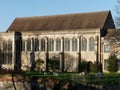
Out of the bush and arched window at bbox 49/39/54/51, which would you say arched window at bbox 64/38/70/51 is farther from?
the bush

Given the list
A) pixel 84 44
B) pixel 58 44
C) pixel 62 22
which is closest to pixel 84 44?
pixel 84 44

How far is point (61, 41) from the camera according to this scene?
224ft

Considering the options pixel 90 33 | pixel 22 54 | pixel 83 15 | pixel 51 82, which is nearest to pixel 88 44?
pixel 90 33

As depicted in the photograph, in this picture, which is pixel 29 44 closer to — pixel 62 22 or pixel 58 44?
pixel 58 44

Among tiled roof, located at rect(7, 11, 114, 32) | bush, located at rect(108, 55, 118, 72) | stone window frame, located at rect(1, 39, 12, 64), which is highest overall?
tiled roof, located at rect(7, 11, 114, 32)

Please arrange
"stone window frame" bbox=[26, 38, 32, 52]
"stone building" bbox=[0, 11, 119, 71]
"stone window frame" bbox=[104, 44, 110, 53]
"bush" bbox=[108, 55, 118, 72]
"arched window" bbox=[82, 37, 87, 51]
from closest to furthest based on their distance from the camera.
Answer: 1. "bush" bbox=[108, 55, 118, 72]
2. "stone window frame" bbox=[104, 44, 110, 53]
3. "stone building" bbox=[0, 11, 119, 71]
4. "arched window" bbox=[82, 37, 87, 51]
5. "stone window frame" bbox=[26, 38, 32, 52]

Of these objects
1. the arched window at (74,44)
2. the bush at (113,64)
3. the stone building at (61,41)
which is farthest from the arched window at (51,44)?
the bush at (113,64)

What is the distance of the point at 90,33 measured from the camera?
64688 mm

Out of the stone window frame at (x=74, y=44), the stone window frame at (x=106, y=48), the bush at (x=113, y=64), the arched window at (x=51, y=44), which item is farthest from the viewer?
the arched window at (x=51, y=44)

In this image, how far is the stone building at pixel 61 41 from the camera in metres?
64.8

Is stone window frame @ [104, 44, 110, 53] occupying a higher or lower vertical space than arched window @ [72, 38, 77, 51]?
lower

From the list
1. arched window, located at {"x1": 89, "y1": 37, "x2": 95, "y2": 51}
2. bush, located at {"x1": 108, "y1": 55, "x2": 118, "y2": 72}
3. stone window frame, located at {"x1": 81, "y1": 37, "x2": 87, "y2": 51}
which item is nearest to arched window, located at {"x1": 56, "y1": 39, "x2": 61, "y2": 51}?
stone window frame, located at {"x1": 81, "y1": 37, "x2": 87, "y2": 51}

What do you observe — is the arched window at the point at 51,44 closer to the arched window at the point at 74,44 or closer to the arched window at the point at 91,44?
the arched window at the point at 74,44

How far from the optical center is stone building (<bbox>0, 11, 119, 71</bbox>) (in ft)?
213
